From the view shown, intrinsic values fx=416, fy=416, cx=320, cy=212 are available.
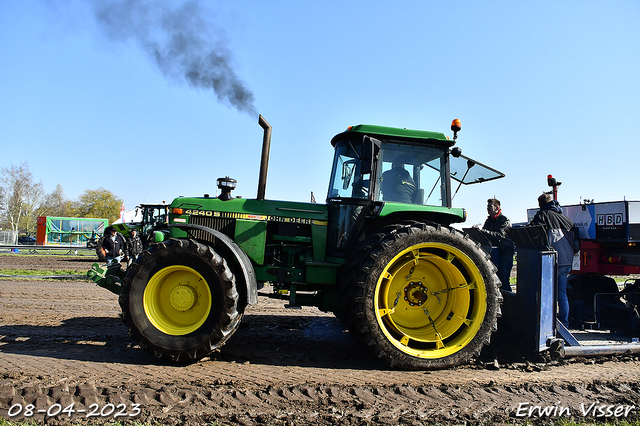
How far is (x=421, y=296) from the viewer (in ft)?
14.5

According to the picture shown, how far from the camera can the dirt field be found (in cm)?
308

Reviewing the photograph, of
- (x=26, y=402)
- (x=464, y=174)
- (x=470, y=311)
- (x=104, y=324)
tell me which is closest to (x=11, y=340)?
(x=104, y=324)

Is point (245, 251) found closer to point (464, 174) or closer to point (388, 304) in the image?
point (388, 304)

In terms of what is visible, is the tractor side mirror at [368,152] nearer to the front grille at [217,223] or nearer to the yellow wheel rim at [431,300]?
the yellow wheel rim at [431,300]

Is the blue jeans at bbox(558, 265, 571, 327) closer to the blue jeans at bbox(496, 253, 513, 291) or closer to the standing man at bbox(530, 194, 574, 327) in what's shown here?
the standing man at bbox(530, 194, 574, 327)

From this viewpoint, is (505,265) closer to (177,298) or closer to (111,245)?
(177,298)

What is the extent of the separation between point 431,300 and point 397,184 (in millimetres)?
1324

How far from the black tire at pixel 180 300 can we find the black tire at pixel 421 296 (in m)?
1.20

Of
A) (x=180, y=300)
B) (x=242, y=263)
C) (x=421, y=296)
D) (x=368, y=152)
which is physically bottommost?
(x=180, y=300)

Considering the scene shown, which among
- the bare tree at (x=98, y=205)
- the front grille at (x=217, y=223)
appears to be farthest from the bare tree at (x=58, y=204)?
the front grille at (x=217, y=223)

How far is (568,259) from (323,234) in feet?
11.1

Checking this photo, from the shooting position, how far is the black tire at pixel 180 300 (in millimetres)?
3994

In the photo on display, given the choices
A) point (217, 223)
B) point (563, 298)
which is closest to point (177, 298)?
point (217, 223)

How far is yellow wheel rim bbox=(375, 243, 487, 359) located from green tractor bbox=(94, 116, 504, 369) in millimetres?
11
